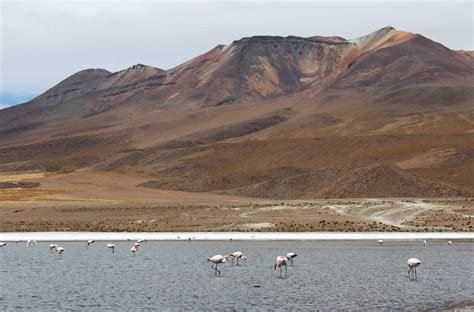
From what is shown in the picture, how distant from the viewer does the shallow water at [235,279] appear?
25359 mm

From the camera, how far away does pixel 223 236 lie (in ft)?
178

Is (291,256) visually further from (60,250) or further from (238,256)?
(60,250)

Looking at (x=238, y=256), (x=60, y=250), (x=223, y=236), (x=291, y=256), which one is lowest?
(x=223, y=236)

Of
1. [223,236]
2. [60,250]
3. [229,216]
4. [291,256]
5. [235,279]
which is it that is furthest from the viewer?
[229,216]

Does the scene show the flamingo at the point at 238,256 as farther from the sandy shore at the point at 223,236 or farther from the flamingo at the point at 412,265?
the sandy shore at the point at 223,236

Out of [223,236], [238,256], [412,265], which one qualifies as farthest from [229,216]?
[412,265]

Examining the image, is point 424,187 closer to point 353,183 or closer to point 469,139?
point 353,183

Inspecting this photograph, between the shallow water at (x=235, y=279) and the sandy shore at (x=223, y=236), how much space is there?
14.4 feet

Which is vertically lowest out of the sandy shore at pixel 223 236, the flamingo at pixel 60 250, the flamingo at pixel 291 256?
the sandy shore at pixel 223 236

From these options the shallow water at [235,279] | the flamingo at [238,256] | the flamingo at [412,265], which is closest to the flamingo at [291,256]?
the shallow water at [235,279]

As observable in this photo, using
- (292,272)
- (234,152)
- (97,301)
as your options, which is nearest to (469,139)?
(234,152)

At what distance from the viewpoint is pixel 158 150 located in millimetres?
194875

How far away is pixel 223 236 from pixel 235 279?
2190cm

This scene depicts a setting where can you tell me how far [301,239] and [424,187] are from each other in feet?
156
